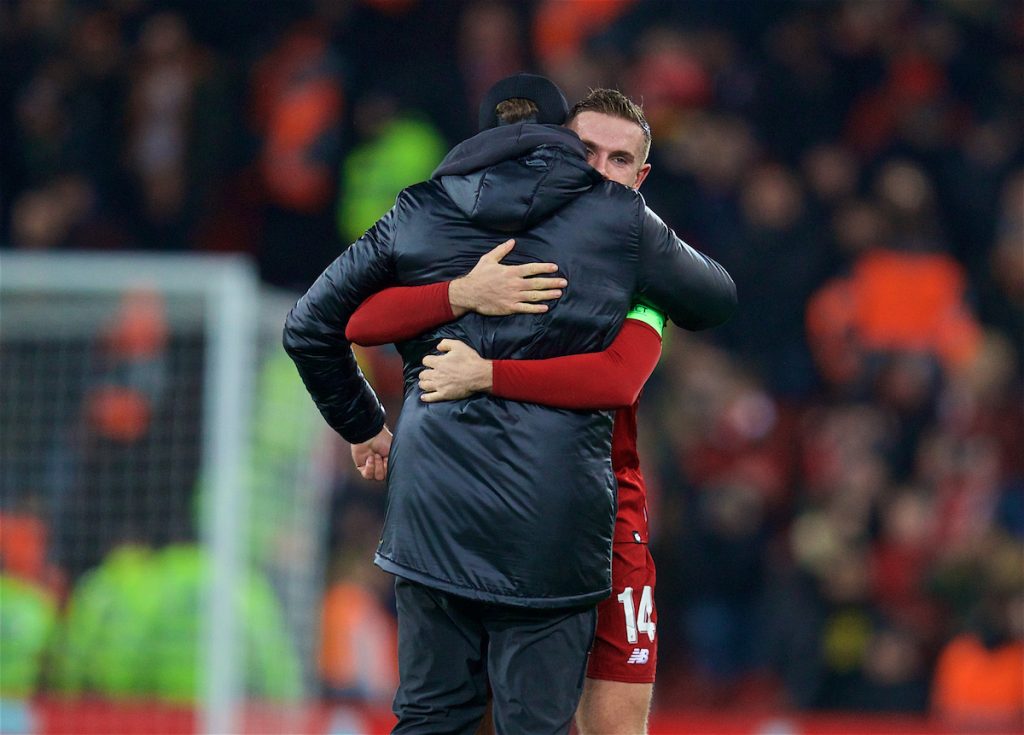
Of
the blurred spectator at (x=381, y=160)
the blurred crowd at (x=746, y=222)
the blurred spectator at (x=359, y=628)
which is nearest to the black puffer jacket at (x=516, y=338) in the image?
the blurred crowd at (x=746, y=222)

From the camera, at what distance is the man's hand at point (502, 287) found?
2.92m

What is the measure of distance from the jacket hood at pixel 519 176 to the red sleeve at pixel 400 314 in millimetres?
153

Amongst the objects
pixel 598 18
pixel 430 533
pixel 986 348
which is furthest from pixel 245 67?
pixel 430 533

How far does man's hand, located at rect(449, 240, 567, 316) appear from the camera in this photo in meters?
2.92

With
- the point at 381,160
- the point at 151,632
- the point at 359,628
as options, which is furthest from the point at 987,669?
the point at 381,160

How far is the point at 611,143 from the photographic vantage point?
10.5 feet

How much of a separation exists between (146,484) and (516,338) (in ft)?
13.2

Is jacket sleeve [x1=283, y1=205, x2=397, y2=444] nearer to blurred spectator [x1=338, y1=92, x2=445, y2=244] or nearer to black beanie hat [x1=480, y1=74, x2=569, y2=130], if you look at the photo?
black beanie hat [x1=480, y1=74, x2=569, y2=130]

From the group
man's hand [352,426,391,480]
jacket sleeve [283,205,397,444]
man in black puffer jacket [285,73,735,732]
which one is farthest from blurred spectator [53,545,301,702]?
man in black puffer jacket [285,73,735,732]

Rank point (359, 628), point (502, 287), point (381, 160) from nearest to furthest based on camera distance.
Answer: point (502, 287), point (359, 628), point (381, 160)

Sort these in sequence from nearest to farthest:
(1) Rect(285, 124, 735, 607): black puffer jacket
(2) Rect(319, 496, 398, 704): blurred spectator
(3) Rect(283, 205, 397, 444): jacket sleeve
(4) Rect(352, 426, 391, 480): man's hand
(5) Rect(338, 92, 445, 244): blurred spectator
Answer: (1) Rect(285, 124, 735, 607): black puffer jacket → (3) Rect(283, 205, 397, 444): jacket sleeve → (4) Rect(352, 426, 391, 480): man's hand → (2) Rect(319, 496, 398, 704): blurred spectator → (5) Rect(338, 92, 445, 244): blurred spectator

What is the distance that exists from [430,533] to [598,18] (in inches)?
258

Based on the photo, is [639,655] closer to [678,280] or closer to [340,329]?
[678,280]

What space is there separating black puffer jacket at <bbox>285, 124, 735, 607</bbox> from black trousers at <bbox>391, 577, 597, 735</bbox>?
0.06m
